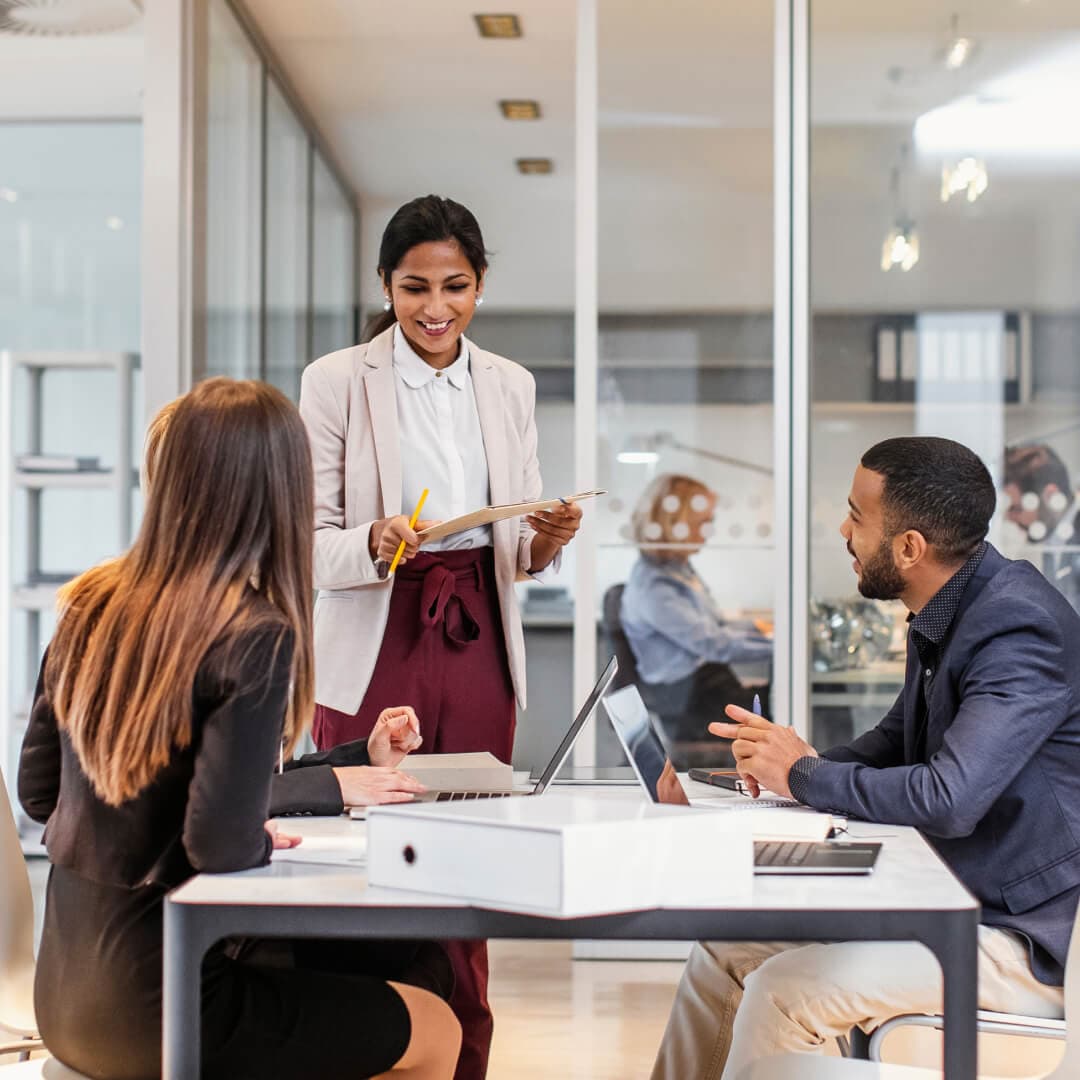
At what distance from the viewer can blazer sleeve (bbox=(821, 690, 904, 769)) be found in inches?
85.4

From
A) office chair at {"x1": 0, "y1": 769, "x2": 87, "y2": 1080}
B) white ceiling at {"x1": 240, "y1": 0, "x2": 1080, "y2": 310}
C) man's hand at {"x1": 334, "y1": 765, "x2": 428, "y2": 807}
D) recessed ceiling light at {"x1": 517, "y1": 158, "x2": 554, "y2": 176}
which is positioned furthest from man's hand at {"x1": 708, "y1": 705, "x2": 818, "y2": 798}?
recessed ceiling light at {"x1": 517, "y1": 158, "x2": 554, "y2": 176}

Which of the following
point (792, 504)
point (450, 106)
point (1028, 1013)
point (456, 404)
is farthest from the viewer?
point (450, 106)

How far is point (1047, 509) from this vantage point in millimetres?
3932

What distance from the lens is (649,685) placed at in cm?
403

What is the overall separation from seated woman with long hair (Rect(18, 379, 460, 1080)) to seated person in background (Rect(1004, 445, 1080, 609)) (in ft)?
9.24

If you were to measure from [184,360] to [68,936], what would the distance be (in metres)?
2.72

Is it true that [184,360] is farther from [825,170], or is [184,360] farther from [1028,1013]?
[1028,1013]

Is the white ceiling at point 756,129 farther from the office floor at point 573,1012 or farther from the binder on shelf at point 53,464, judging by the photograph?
the binder on shelf at point 53,464

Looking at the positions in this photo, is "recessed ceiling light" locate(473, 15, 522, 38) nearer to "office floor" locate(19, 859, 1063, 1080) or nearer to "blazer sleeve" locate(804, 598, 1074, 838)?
"office floor" locate(19, 859, 1063, 1080)

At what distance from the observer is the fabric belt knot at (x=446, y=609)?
2484mm

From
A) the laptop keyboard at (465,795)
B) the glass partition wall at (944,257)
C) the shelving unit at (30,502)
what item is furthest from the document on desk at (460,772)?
the shelving unit at (30,502)

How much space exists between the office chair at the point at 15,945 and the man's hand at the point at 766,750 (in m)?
0.94

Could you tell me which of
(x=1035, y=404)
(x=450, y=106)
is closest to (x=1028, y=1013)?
(x=1035, y=404)

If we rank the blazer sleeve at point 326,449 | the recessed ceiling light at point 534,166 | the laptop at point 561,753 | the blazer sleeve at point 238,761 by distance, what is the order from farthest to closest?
the recessed ceiling light at point 534,166 < the blazer sleeve at point 326,449 < the laptop at point 561,753 < the blazer sleeve at point 238,761
